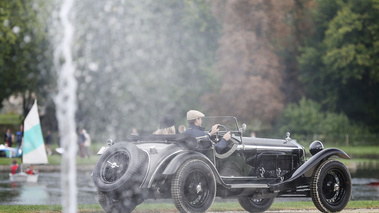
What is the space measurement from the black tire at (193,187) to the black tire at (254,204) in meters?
2.08

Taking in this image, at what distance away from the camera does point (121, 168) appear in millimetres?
10531

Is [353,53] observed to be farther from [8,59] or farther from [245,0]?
[8,59]

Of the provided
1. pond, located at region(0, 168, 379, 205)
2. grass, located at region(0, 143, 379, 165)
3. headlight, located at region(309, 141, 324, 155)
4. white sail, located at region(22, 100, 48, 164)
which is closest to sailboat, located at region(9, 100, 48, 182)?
white sail, located at region(22, 100, 48, 164)

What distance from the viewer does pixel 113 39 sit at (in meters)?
53.2

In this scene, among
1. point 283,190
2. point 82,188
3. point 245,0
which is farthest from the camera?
point 245,0

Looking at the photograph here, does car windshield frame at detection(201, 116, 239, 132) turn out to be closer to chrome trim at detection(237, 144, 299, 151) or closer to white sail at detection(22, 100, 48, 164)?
chrome trim at detection(237, 144, 299, 151)

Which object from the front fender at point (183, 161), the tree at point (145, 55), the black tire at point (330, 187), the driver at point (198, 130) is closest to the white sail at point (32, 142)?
the driver at point (198, 130)

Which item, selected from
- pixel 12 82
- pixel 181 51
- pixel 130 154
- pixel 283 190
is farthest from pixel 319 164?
pixel 12 82

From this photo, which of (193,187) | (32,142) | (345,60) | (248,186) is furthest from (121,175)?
(345,60)

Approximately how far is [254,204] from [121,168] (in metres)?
3.22

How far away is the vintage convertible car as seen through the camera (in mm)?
10297

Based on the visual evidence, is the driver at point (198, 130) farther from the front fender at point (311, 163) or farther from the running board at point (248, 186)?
the front fender at point (311, 163)

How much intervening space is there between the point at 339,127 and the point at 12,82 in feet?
78.5

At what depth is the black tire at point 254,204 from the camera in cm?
1266
